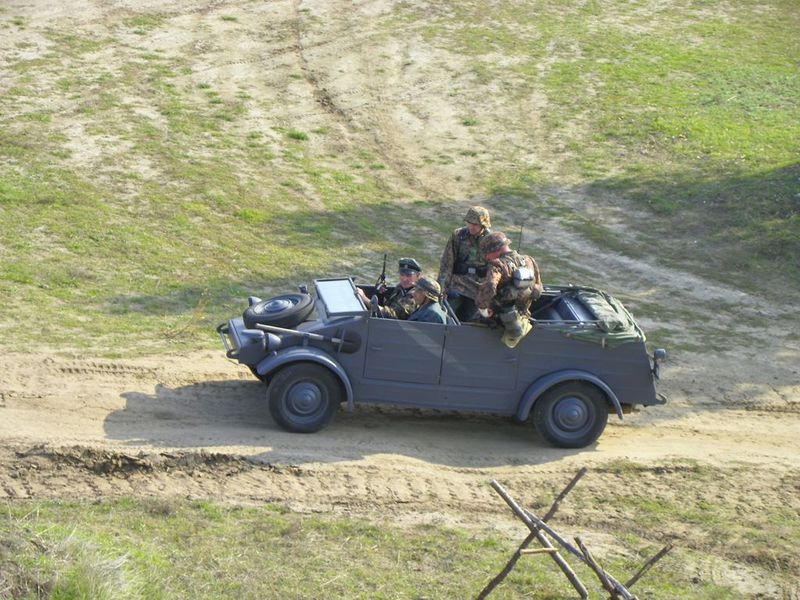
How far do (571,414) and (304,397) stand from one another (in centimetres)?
281

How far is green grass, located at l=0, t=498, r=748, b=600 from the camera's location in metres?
8.51

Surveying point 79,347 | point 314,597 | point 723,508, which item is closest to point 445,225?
point 79,347

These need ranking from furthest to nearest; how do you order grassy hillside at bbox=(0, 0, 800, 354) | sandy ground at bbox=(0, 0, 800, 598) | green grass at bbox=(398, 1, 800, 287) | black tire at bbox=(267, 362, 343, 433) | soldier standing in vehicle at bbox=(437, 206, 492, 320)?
green grass at bbox=(398, 1, 800, 287)
grassy hillside at bbox=(0, 0, 800, 354)
soldier standing in vehicle at bbox=(437, 206, 492, 320)
black tire at bbox=(267, 362, 343, 433)
sandy ground at bbox=(0, 0, 800, 598)

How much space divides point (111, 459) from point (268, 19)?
20.2 meters

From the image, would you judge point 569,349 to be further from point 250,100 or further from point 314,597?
point 250,100

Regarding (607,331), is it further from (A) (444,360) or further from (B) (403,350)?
(B) (403,350)

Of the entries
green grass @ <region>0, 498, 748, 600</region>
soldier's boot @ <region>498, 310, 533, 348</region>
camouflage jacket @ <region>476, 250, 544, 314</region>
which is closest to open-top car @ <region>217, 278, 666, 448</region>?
soldier's boot @ <region>498, 310, 533, 348</region>

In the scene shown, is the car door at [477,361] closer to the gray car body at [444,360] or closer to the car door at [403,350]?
the gray car body at [444,360]

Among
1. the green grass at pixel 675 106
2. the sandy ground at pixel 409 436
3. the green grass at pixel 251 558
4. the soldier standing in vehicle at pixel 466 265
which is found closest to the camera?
the green grass at pixel 251 558

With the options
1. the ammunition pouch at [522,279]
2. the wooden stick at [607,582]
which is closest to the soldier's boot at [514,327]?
the ammunition pouch at [522,279]

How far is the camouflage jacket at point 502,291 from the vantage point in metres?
12.0

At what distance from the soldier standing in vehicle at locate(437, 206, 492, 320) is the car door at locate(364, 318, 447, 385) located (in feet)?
2.91

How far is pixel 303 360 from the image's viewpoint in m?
11.8

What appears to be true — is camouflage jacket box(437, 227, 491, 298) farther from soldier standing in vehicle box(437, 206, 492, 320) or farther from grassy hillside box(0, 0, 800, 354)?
grassy hillside box(0, 0, 800, 354)
